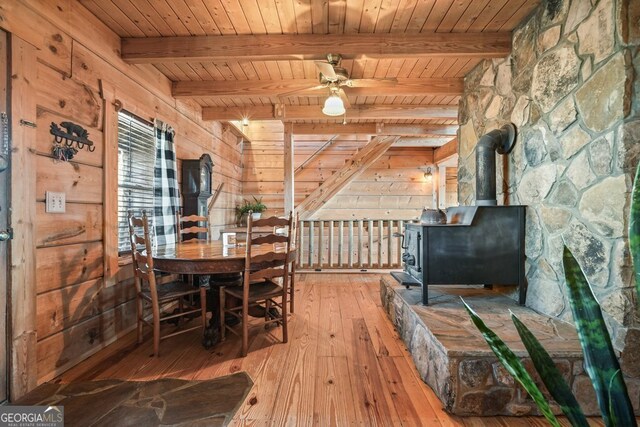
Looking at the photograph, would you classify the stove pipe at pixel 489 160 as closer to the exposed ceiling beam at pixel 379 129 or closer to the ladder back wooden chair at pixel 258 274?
the ladder back wooden chair at pixel 258 274

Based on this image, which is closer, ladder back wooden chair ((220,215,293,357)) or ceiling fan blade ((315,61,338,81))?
ladder back wooden chair ((220,215,293,357))

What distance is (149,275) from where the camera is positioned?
2148mm

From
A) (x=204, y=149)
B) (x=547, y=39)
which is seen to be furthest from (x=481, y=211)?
(x=204, y=149)

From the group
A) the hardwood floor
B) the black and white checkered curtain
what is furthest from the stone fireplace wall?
the black and white checkered curtain

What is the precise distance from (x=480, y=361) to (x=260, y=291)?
5.10 feet

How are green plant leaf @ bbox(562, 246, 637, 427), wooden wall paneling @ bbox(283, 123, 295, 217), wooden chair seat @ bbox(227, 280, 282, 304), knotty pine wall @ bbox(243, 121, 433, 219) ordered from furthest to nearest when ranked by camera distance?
knotty pine wall @ bbox(243, 121, 433, 219)
wooden wall paneling @ bbox(283, 123, 295, 217)
wooden chair seat @ bbox(227, 280, 282, 304)
green plant leaf @ bbox(562, 246, 637, 427)

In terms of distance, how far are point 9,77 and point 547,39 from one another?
3330 millimetres

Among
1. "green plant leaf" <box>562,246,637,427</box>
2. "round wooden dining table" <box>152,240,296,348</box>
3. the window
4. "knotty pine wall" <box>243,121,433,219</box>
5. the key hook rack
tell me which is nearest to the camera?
"green plant leaf" <box>562,246,637,427</box>

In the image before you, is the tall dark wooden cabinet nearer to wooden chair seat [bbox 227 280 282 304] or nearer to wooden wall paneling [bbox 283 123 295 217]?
wooden wall paneling [bbox 283 123 295 217]

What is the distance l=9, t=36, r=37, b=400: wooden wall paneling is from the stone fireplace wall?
324 cm

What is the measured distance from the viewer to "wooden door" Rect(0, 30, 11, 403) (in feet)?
5.25

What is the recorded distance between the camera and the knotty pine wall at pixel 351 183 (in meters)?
5.90

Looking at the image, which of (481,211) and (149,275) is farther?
(481,211)

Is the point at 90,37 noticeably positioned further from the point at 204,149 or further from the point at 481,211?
the point at 481,211
